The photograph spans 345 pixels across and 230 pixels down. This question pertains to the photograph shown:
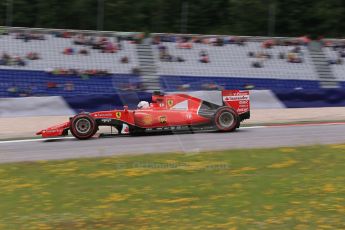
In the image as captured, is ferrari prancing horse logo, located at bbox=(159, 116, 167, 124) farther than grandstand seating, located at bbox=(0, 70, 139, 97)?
No

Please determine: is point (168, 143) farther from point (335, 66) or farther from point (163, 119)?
point (335, 66)

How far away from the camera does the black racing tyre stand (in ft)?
40.4

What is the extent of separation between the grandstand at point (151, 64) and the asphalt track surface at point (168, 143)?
503 cm

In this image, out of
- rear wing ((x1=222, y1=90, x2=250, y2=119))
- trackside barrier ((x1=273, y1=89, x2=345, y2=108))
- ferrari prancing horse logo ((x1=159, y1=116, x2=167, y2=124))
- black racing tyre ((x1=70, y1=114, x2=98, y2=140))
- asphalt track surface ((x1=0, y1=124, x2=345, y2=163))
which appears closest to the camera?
asphalt track surface ((x1=0, y1=124, x2=345, y2=163))

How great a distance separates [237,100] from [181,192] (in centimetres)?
624

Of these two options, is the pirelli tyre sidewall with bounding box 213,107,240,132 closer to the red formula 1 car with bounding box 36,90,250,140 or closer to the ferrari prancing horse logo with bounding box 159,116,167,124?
the red formula 1 car with bounding box 36,90,250,140

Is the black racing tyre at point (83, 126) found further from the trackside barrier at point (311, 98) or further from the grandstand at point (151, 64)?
the trackside barrier at point (311, 98)

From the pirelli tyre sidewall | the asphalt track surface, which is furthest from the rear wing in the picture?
the asphalt track surface

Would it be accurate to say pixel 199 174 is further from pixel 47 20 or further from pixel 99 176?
pixel 47 20

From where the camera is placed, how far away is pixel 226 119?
1264 centimetres

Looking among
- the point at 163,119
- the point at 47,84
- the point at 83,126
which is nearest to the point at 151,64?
Answer: the point at 47,84

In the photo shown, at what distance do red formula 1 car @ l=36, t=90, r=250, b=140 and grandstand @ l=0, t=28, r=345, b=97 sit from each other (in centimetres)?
489

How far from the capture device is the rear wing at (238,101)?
41.9 feet

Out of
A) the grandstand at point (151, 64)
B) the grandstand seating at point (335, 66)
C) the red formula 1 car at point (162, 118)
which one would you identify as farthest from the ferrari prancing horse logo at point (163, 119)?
the grandstand seating at point (335, 66)
